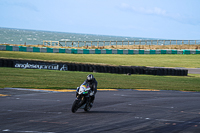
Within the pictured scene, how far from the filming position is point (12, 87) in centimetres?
1747

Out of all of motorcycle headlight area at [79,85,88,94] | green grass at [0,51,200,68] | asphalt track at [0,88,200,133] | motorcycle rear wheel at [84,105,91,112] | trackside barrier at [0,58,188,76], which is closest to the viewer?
asphalt track at [0,88,200,133]

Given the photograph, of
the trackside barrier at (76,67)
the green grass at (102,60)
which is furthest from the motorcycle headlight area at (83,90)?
the green grass at (102,60)

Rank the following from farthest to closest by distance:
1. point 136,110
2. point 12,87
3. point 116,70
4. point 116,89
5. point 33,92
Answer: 1. point 116,70
2. point 116,89
3. point 12,87
4. point 33,92
5. point 136,110

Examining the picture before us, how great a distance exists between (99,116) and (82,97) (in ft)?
3.28

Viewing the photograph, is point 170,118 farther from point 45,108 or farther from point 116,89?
point 116,89

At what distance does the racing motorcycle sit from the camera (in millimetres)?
10688

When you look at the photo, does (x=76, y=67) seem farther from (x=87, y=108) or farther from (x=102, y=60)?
(x=87, y=108)

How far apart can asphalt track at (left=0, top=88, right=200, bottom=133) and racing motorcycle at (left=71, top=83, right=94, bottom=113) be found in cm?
26

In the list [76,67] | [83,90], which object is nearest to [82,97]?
[83,90]

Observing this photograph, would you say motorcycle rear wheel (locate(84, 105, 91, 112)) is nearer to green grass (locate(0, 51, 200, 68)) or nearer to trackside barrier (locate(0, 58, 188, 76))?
trackside barrier (locate(0, 58, 188, 76))

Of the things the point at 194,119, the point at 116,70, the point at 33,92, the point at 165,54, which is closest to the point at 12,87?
the point at 33,92

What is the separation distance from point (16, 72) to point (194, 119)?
17.1 meters

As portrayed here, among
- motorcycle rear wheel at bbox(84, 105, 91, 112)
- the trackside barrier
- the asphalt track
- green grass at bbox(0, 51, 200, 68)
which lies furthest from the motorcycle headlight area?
green grass at bbox(0, 51, 200, 68)

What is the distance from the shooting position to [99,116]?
10.2 meters
